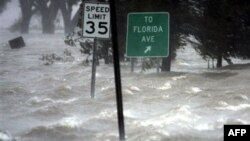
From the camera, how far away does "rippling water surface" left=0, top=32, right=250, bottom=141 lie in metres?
7.67

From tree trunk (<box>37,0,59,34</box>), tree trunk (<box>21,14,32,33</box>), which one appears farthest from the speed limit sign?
tree trunk (<box>21,14,32,33</box>)

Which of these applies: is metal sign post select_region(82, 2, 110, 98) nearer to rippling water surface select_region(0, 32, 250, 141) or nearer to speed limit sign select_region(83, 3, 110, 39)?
speed limit sign select_region(83, 3, 110, 39)

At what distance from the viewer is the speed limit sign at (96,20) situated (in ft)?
37.0

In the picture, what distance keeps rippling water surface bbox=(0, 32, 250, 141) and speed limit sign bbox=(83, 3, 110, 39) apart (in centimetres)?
160

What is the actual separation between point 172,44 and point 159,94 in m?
6.67

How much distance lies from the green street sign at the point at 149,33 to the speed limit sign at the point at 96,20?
2439 mm

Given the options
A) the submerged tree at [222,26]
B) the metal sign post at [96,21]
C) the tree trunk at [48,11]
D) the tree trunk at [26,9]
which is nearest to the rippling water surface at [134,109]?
the metal sign post at [96,21]

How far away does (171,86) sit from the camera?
13211 millimetres

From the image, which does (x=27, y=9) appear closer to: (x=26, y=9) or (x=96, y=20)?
(x=26, y=9)

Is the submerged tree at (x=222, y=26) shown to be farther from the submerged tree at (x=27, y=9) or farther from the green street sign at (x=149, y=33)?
the submerged tree at (x=27, y=9)

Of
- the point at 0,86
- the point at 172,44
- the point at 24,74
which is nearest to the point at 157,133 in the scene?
the point at 0,86

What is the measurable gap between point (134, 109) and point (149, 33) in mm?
4228

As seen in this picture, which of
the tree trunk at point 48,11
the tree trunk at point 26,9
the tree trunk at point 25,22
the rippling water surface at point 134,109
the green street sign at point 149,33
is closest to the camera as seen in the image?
the rippling water surface at point 134,109

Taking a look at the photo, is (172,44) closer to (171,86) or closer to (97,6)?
(171,86)
